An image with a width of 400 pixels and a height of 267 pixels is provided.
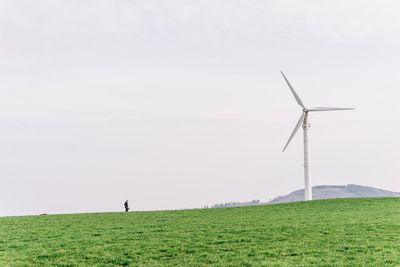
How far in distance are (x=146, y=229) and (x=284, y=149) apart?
133 ft

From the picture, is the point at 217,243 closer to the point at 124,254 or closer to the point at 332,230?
the point at 124,254

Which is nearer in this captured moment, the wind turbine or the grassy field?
the grassy field

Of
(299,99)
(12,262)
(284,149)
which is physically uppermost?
(299,99)

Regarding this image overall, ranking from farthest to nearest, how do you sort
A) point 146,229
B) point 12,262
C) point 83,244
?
point 146,229, point 83,244, point 12,262

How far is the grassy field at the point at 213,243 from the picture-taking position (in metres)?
22.5

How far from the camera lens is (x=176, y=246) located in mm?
26172

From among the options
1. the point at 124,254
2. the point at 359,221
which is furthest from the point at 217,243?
the point at 359,221

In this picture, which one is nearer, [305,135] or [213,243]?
[213,243]

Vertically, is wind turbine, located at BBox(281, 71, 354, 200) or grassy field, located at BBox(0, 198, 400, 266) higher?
wind turbine, located at BBox(281, 71, 354, 200)

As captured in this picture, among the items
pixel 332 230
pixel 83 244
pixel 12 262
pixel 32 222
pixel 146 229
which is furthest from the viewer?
pixel 32 222

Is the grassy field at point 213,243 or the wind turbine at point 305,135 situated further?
the wind turbine at point 305,135

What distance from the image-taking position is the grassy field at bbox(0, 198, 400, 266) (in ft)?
73.8

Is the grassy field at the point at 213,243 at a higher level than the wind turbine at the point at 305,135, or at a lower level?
lower

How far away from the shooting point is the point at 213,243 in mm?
26578
